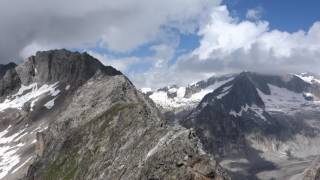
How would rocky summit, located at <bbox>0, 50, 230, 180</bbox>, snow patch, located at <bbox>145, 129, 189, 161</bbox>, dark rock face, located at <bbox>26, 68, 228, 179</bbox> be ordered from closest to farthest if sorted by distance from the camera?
rocky summit, located at <bbox>0, 50, 230, 180</bbox>
dark rock face, located at <bbox>26, 68, 228, 179</bbox>
snow patch, located at <bbox>145, 129, 189, 161</bbox>

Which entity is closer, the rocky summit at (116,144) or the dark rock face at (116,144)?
the rocky summit at (116,144)

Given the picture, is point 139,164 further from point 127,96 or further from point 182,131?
point 127,96

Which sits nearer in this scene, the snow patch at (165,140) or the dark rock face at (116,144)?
the dark rock face at (116,144)

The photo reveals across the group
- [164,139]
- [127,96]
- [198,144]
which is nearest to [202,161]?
[198,144]

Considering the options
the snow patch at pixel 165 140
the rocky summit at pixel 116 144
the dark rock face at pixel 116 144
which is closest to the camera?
the rocky summit at pixel 116 144

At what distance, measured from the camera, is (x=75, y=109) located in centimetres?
16412

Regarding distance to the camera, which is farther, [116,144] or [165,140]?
[116,144]

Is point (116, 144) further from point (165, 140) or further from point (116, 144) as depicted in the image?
point (165, 140)

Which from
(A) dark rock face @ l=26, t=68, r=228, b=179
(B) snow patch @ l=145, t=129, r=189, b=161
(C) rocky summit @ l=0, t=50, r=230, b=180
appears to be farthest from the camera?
(B) snow patch @ l=145, t=129, r=189, b=161

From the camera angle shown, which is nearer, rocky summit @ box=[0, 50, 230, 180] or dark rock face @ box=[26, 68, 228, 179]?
rocky summit @ box=[0, 50, 230, 180]

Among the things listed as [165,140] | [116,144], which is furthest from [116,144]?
[165,140]

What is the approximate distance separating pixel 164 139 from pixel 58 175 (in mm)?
46206

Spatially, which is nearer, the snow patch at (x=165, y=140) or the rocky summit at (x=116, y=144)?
the rocky summit at (x=116, y=144)

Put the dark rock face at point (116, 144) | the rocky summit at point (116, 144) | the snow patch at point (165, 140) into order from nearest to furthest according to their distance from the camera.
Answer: the rocky summit at point (116, 144) → the dark rock face at point (116, 144) → the snow patch at point (165, 140)
